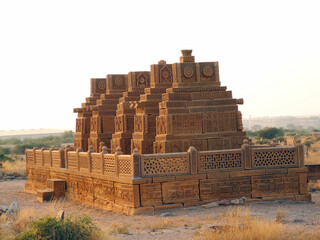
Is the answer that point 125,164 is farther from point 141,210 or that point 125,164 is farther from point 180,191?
point 180,191

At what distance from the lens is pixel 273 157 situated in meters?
15.7

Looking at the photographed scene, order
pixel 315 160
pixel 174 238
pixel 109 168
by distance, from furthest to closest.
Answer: pixel 315 160
pixel 109 168
pixel 174 238

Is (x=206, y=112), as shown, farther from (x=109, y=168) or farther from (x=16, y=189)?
(x=16, y=189)

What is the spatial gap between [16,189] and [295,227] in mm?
17339

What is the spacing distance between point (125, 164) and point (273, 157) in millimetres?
4410

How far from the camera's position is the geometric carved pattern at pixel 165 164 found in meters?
14.7

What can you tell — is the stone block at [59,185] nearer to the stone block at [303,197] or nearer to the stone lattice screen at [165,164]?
the stone lattice screen at [165,164]

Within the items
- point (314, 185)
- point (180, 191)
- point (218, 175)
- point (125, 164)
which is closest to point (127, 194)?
point (125, 164)

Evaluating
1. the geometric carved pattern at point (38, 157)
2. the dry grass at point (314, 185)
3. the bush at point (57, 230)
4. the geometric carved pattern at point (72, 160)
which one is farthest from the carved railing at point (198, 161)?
the geometric carved pattern at point (38, 157)

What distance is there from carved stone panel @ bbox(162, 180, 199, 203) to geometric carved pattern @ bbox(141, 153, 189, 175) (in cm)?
34

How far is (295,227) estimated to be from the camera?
424 inches

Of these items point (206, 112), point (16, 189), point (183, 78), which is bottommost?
point (16, 189)

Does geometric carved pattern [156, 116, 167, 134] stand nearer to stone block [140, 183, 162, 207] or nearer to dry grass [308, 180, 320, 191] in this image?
stone block [140, 183, 162, 207]

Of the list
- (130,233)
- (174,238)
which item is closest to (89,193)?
(130,233)
